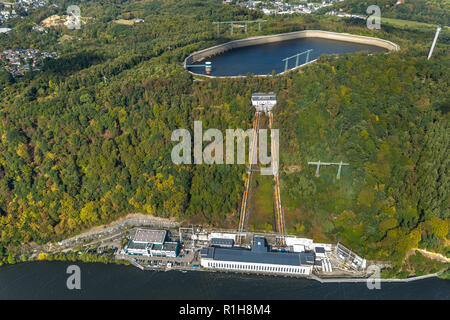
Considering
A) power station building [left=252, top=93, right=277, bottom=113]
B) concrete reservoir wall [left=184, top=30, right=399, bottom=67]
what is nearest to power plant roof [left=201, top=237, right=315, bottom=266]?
power station building [left=252, top=93, right=277, bottom=113]

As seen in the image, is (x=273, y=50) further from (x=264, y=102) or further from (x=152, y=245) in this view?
(x=152, y=245)

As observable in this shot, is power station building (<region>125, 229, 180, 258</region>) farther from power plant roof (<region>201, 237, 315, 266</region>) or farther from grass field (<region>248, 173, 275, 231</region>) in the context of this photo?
grass field (<region>248, 173, 275, 231</region>)

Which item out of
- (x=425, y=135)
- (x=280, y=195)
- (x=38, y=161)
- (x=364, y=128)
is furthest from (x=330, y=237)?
(x=38, y=161)

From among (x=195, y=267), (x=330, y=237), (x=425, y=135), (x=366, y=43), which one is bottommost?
(x=195, y=267)

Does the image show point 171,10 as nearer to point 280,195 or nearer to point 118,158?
point 118,158

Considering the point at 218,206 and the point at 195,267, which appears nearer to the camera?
the point at 195,267

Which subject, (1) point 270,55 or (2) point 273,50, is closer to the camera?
(1) point 270,55

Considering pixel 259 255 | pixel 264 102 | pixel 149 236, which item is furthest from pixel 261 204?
pixel 264 102
